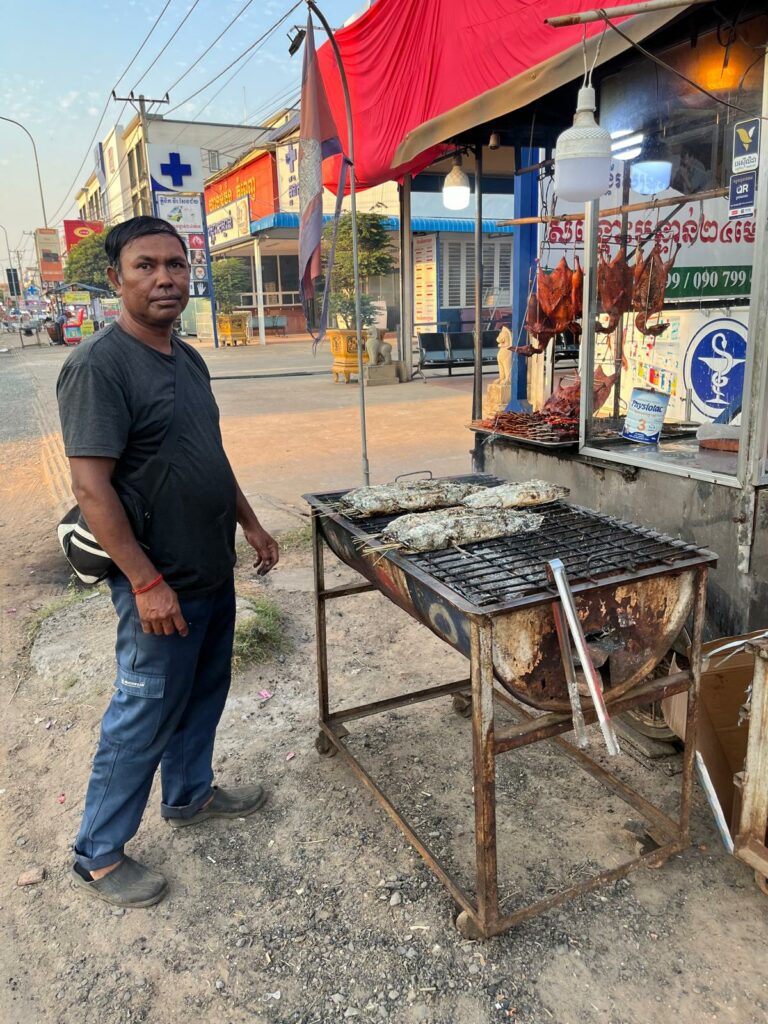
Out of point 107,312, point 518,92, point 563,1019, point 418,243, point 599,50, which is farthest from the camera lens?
point 107,312

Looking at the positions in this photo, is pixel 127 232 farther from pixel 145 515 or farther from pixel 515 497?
pixel 515 497

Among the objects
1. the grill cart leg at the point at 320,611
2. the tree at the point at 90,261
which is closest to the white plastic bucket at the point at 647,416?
the grill cart leg at the point at 320,611

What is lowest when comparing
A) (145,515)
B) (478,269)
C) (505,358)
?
(145,515)

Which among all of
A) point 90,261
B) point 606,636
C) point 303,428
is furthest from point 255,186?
point 606,636

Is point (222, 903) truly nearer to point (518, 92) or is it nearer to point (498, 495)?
point (498, 495)

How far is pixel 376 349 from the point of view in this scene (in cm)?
1555

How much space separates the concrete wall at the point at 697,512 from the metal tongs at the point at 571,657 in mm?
1392

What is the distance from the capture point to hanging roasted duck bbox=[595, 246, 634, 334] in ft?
14.1

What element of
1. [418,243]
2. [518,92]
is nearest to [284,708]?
[518,92]

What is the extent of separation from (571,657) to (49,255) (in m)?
86.4

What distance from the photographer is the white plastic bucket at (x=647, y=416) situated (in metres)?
3.90

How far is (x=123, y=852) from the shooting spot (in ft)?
8.29

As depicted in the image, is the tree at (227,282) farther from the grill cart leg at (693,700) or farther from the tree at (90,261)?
the grill cart leg at (693,700)

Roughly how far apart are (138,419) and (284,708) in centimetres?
195
